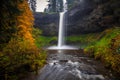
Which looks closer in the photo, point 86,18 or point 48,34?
point 86,18

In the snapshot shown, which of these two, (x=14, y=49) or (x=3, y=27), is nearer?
(x=14, y=49)

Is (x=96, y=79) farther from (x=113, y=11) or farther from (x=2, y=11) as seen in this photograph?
(x=113, y=11)

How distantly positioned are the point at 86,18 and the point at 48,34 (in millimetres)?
16798

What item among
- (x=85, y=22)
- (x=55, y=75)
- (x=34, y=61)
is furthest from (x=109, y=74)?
(x=85, y=22)

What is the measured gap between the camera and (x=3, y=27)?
16.9 metres

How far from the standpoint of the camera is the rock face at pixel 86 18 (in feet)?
165

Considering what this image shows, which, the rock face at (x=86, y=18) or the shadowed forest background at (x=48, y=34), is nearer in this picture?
the shadowed forest background at (x=48, y=34)

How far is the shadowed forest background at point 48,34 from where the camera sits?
14239 mm

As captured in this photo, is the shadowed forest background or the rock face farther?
the rock face

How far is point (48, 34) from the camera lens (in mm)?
68062

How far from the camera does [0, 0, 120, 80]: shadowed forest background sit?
561 inches

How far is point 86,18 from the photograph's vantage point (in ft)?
188

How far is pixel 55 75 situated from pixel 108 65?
16.9 ft

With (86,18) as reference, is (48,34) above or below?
below
